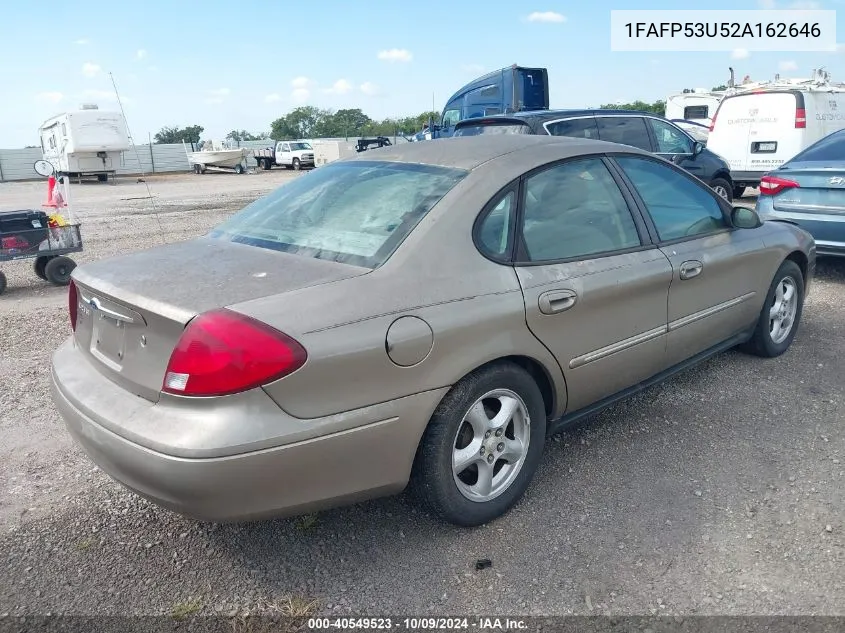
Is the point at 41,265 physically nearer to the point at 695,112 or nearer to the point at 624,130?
the point at 624,130

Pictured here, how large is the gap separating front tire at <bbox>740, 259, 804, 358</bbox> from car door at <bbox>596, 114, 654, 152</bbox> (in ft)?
15.8

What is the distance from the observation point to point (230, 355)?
7.35ft

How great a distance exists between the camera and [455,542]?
9.29ft

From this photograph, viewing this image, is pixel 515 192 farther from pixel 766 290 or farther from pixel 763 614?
pixel 766 290

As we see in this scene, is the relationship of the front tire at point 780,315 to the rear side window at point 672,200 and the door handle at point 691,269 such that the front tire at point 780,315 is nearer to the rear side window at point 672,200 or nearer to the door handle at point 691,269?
the rear side window at point 672,200

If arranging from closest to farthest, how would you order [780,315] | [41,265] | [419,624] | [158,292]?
[419,624] < [158,292] < [780,315] < [41,265]

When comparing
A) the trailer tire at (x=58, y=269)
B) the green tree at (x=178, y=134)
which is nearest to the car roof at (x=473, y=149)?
the trailer tire at (x=58, y=269)

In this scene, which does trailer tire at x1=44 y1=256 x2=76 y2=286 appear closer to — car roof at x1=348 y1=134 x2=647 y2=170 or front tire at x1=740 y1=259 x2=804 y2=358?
car roof at x1=348 y1=134 x2=647 y2=170

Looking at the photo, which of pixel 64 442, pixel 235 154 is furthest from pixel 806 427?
pixel 235 154

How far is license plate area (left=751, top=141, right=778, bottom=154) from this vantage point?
12.0 m

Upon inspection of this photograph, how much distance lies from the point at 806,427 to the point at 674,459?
0.87 m

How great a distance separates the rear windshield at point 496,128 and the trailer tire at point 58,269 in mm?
4903

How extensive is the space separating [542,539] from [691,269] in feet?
5.63

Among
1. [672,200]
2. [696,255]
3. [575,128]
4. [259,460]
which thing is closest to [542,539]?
[259,460]
